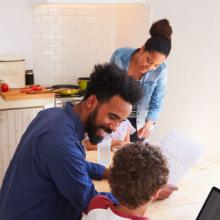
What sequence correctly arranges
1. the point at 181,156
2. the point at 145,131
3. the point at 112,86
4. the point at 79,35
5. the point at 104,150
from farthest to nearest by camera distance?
1. the point at 79,35
2. the point at 145,131
3. the point at 104,150
4. the point at 181,156
5. the point at 112,86

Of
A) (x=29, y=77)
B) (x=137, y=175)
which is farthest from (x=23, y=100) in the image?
(x=137, y=175)

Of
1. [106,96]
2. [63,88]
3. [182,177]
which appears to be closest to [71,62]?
[63,88]

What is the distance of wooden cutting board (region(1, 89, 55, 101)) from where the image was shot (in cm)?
290

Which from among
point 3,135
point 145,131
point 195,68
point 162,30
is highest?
point 162,30

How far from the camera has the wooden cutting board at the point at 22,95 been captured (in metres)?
2.90

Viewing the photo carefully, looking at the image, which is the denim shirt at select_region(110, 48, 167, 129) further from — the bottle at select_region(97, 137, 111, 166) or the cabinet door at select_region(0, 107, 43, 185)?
the cabinet door at select_region(0, 107, 43, 185)

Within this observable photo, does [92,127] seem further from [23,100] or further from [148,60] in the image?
[23,100]

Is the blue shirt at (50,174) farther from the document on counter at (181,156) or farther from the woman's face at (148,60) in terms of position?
the woman's face at (148,60)

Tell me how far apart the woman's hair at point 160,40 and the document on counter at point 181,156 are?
735 mm

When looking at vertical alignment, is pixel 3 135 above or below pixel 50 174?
below

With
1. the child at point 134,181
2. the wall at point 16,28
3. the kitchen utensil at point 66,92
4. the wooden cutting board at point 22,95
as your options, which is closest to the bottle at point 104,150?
the child at point 134,181

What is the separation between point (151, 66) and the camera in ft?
8.04

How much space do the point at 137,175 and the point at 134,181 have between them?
0.02m

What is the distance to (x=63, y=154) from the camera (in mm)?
1260
